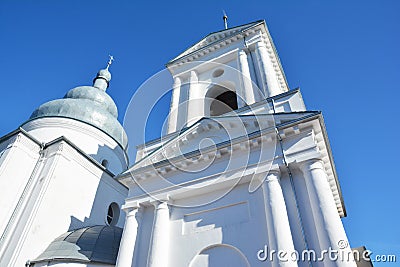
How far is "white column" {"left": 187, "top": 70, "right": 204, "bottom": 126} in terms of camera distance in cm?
1360

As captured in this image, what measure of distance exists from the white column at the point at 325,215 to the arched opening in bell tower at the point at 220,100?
24.8ft

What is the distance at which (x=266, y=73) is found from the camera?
12922 millimetres

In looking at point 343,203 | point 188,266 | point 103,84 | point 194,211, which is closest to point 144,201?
point 194,211

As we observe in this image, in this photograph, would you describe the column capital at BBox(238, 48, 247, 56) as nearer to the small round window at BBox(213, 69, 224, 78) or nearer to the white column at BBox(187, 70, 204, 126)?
the small round window at BBox(213, 69, 224, 78)

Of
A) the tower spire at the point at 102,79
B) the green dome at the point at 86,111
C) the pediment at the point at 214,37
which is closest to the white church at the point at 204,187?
the pediment at the point at 214,37

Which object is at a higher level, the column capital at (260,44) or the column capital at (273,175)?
the column capital at (260,44)

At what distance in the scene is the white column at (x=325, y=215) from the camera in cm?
603

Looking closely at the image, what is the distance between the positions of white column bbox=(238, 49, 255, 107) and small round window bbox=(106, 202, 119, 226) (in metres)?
9.33

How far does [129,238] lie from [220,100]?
28.7ft

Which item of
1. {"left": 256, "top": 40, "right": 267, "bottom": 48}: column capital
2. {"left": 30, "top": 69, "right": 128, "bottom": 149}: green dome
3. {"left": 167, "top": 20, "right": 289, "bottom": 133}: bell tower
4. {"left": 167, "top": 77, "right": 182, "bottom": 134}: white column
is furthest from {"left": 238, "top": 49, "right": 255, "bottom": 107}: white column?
{"left": 30, "top": 69, "right": 128, "bottom": 149}: green dome

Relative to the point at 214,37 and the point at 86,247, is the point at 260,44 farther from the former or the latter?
the point at 86,247

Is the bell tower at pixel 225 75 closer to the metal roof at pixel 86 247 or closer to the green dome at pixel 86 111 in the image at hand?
the metal roof at pixel 86 247

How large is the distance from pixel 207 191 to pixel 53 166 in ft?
26.7

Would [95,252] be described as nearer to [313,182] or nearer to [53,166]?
[53,166]
